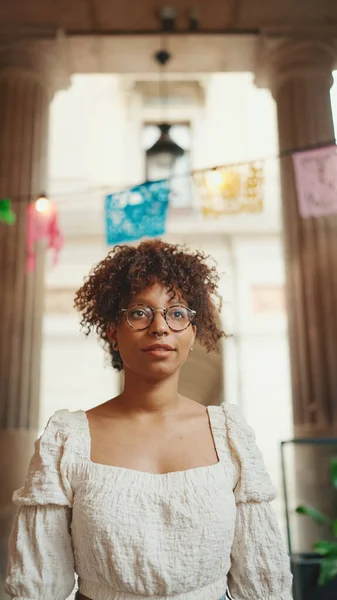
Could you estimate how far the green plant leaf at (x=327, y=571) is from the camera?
2711 mm

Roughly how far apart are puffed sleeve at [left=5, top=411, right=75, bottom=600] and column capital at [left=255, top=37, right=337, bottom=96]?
3.66 m

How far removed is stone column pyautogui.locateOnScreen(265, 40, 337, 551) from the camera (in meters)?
3.69

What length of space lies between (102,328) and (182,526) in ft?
1.56

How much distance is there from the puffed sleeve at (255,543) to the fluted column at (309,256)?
264 cm

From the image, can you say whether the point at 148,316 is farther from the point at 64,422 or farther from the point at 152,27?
the point at 152,27

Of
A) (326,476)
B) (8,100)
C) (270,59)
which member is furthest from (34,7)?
(326,476)

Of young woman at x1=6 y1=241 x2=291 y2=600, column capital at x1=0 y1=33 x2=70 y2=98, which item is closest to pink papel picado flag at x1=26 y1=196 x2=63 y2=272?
column capital at x1=0 y1=33 x2=70 y2=98

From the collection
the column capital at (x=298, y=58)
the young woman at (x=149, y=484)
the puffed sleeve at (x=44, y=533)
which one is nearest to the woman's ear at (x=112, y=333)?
the young woman at (x=149, y=484)

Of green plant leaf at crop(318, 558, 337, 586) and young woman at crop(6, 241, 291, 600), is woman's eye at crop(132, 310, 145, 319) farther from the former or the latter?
green plant leaf at crop(318, 558, 337, 586)

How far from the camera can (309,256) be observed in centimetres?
388

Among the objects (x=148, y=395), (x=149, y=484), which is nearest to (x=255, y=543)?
(x=149, y=484)

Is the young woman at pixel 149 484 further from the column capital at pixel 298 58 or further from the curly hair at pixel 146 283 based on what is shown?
the column capital at pixel 298 58

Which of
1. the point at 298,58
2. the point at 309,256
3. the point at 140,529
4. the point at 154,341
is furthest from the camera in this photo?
the point at 298,58

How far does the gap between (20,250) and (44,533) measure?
9.92 feet
